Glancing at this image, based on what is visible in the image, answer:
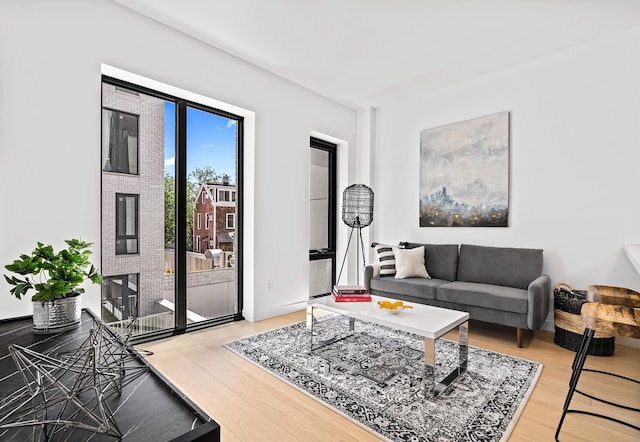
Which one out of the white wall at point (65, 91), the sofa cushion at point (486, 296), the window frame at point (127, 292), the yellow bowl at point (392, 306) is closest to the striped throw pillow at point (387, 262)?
the sofa cushion at point (486, 296)

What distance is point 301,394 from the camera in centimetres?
220

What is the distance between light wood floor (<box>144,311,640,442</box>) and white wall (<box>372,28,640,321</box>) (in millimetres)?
950

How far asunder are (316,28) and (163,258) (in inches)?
102

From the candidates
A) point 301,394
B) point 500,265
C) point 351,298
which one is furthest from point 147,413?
point 500,265

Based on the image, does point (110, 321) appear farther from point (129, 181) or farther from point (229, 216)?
point (229, 216)

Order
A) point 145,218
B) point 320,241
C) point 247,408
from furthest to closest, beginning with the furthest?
point 320,241
point 145,218
point 247,408

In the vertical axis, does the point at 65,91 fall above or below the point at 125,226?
above

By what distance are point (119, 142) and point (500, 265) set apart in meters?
3.98

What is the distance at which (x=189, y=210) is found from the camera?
3387mm

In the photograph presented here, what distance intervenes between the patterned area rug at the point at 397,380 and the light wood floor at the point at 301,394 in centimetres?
9

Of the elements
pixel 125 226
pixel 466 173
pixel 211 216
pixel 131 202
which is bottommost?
pixel 125 226

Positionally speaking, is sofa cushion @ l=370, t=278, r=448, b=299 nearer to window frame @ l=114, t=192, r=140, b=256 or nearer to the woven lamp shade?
the woven lamp shade

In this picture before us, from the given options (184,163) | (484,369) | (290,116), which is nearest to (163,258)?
(184,163)

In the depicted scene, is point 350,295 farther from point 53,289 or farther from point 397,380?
point 53,289
